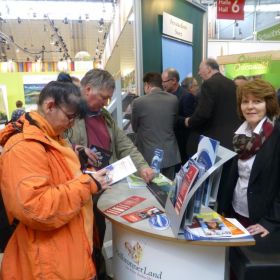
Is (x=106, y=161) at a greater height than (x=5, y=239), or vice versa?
(x=106, y=161)

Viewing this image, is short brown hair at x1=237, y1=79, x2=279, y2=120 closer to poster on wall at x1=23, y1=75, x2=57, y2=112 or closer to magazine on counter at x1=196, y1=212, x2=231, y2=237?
magazine on counter at x1=196, y1=212, x2=231, y2=237

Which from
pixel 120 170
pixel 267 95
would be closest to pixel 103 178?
pixel 120 170

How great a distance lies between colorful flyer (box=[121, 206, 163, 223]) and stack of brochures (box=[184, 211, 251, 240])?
8.7 inches

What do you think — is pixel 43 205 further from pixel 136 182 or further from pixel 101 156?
pixel 136 182

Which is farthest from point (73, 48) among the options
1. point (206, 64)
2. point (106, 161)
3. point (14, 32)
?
point (106, 161)

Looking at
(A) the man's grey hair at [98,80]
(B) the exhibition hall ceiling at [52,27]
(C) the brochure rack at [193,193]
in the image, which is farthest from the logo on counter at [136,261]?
(B) the exhibition hall ceiling at [52,27]

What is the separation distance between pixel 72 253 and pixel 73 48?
15.7 m

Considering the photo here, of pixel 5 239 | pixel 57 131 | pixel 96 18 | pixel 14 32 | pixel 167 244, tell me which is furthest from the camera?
pixel 14 32

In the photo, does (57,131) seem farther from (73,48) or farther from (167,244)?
(73,48)

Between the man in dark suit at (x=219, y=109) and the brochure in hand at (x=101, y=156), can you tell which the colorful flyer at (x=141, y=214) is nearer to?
the brochure in hand at (x=101, y=156)

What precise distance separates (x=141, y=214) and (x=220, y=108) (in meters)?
1.86

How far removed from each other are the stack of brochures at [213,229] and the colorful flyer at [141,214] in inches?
8.7

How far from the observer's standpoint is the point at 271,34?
916cm

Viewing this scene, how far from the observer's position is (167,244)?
1536mm
